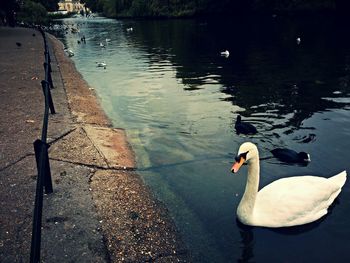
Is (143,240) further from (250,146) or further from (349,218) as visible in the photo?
(349,218)

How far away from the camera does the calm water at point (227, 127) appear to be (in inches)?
274

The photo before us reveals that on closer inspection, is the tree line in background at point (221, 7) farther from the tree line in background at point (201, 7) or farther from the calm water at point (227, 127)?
the calm water at point (227, 127)

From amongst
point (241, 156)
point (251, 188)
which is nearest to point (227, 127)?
point (251, 188)

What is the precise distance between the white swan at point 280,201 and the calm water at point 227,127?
287 millimetres

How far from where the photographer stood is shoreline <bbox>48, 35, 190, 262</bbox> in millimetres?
6117

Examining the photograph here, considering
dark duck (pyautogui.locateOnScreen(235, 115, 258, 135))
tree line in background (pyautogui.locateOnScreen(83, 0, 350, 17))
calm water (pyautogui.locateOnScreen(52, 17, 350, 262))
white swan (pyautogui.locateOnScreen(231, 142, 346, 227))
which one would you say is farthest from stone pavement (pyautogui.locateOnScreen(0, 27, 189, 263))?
tree line in background (pyautogui.locateOnScreen(83, 0, 350, 17))

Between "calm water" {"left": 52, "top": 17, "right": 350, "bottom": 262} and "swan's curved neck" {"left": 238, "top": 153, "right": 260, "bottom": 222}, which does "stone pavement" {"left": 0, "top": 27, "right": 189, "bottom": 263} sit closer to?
"calm water" {"left": 52, "top": 17, "right": 350, "bottom": 262}

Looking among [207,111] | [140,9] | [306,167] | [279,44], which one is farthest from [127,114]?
[140,9]

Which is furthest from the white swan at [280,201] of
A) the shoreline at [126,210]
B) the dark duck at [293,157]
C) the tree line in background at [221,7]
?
the tree line in background at [221,7]

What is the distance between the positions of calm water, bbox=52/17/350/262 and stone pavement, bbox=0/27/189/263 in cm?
63

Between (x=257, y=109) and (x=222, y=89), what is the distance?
4.57 metres

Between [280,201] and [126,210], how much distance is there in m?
3.12

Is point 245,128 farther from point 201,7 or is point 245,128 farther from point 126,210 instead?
point 201,7

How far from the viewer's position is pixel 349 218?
7516mm
